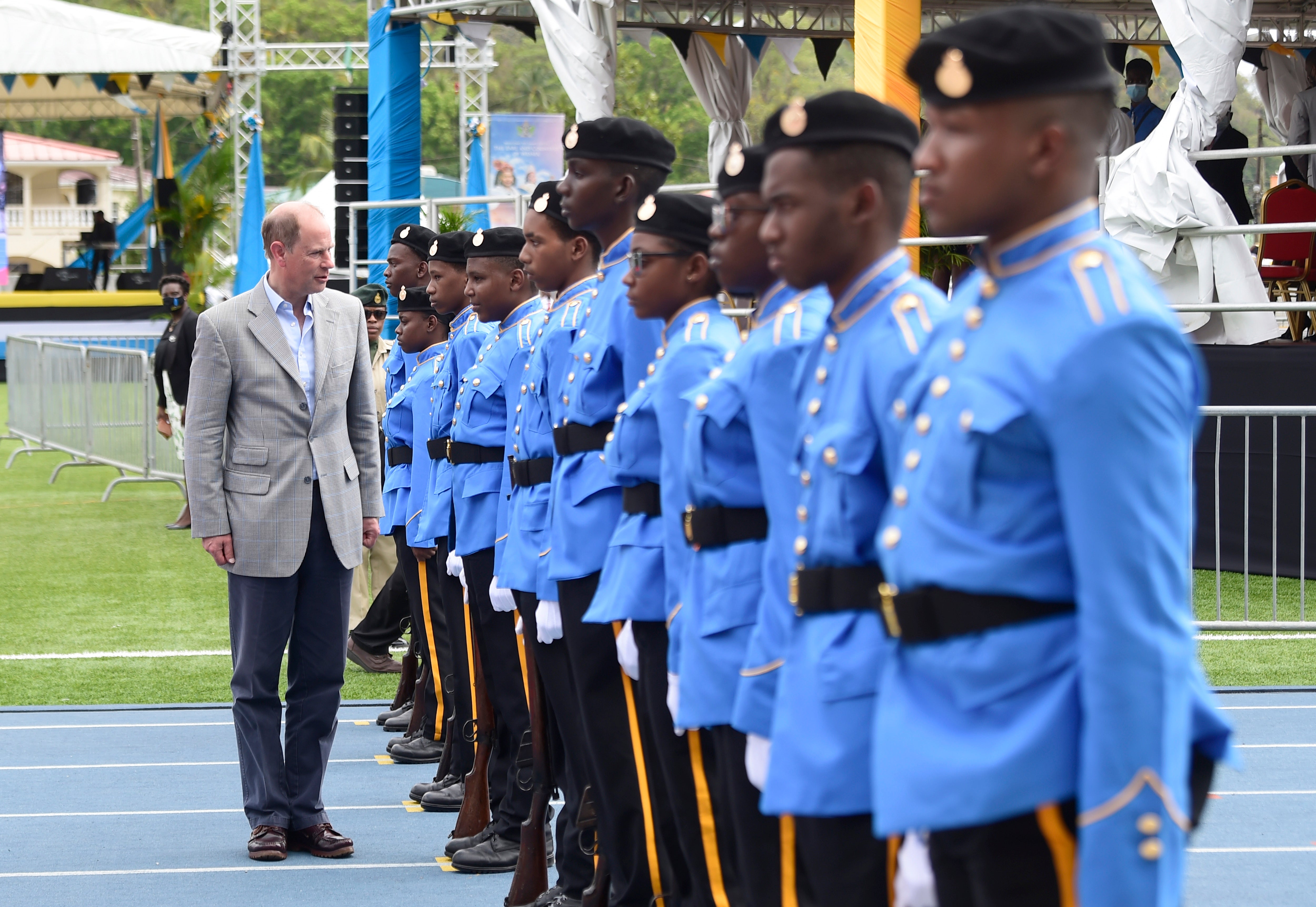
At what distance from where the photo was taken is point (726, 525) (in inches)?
120

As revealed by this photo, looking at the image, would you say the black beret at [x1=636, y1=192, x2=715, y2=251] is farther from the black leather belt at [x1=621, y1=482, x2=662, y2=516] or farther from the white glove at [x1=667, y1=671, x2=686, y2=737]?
the white glove at [x1=667, y1=671, x2=686, y2=737]

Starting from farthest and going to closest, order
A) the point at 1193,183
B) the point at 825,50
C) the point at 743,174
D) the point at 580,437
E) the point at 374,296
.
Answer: the point at 825,50
the point at 1193,183
the point at 374,296
the point at 580,437
the point at 743,174

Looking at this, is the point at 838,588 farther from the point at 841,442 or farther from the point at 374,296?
the point at 374,296

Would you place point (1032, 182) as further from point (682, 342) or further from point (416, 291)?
point (416, 291)

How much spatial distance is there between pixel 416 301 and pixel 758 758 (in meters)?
4.31

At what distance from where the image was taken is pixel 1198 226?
406 inches

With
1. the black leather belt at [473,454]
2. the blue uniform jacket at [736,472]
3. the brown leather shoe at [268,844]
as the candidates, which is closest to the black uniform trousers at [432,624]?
the black leather belt at [473,454]

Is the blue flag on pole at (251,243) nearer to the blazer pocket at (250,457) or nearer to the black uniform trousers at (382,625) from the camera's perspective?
the black uniform trousers at (382,625)

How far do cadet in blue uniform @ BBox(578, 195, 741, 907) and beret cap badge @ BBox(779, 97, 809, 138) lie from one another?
0.90 metres

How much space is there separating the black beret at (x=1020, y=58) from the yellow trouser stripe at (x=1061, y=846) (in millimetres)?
868

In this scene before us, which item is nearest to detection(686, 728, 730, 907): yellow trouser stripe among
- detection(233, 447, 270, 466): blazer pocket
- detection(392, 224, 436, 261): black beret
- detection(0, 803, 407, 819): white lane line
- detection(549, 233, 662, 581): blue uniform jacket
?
detection(549, 233, 662, 581): blue uniform jacket

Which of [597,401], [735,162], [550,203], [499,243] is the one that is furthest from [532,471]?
[735,162]

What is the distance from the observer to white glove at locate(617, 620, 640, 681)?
3.66m

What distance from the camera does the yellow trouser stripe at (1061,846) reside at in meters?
1.96
